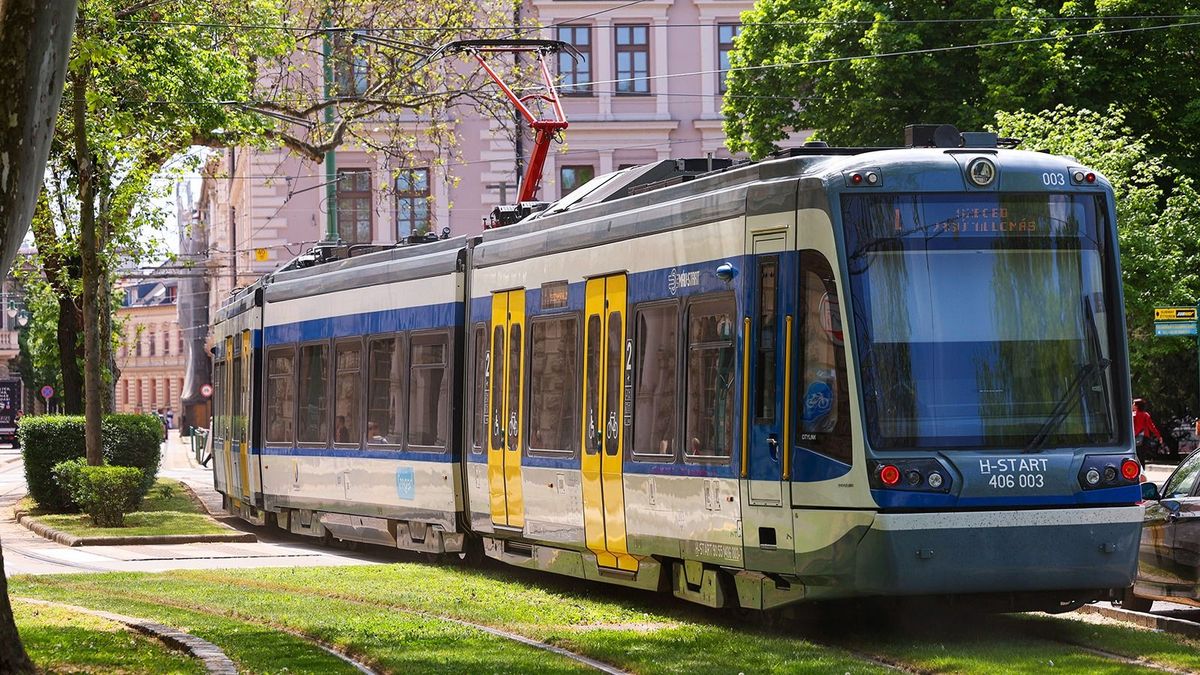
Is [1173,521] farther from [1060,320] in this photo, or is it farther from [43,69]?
[43,69]

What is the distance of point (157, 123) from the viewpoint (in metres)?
28.4

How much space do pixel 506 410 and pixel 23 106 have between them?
779cm

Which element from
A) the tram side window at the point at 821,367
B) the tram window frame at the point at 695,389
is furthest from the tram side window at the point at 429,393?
the tram side window at the point at 821,367

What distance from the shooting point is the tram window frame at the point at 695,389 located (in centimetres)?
1266

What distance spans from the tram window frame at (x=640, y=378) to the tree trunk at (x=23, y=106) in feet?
17.3

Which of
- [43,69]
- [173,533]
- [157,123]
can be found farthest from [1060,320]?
[157,123]

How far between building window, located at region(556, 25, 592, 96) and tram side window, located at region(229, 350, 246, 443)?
3024 centimetres

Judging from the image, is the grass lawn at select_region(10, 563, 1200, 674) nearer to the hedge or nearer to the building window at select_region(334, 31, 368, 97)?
the hedge

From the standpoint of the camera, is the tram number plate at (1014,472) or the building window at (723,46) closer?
the tram number plate at (1014,472)

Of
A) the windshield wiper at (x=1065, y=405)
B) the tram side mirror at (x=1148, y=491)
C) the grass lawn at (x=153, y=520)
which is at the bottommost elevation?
the grass lawn at (x=153, y=520)

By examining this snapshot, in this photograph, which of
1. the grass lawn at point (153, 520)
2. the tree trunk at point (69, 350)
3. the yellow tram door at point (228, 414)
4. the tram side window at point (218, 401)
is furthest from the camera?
the tree trunk at point (69, 350)

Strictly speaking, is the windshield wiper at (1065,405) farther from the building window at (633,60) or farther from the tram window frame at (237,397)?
the building window at (633,60)

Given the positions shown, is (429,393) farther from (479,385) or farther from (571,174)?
(571,174)

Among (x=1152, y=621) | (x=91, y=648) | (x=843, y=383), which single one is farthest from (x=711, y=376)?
(x=91, y=648)
